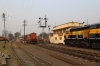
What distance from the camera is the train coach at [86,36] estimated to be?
22763mm

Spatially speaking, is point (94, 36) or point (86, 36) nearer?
point (94, 36)

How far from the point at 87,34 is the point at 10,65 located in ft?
53.6

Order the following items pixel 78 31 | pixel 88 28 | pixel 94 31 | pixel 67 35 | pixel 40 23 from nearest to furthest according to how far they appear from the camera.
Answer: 1. pixel 94 31
2. pixel 88 28
3. pixel 78 31
4. pixel 67 35
5. pixel 40 23

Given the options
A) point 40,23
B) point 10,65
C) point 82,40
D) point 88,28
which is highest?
point 40,23

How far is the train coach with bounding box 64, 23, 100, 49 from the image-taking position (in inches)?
896

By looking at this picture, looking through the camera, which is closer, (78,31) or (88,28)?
(88,28)

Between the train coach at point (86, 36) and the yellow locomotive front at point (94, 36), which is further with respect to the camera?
the train coach at point (86, 36)

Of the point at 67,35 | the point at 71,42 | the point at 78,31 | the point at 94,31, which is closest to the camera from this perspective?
the point at 94,31

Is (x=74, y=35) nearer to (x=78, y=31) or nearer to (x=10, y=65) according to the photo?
(x=78, y=31)

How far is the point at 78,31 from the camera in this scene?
2908 centimetres

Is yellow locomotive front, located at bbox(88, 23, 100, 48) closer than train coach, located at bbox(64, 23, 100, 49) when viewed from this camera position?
Yes

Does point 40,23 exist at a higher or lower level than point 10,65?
higher

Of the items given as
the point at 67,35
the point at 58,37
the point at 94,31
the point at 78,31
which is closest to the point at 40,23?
the point at 58,37

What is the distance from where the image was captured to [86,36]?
25.6m
